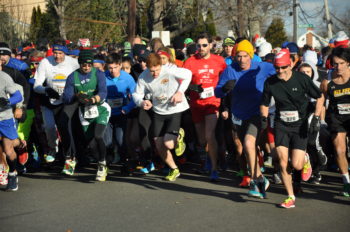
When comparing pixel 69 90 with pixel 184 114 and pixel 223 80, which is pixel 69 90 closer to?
pixel 223 80

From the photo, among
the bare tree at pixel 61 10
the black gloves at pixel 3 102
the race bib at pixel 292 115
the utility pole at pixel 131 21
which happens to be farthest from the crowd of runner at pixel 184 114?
the bare tree at pixel 61 10

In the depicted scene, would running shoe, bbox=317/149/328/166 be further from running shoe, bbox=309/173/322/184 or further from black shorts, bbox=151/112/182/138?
black shorts, bbox=151/112/182/138

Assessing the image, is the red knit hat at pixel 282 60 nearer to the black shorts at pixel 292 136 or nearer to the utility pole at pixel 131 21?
the black shorts at pixel 292 136

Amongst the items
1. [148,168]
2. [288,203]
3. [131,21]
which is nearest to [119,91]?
[148,168]

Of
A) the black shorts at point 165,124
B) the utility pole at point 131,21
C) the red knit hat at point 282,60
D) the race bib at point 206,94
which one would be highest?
the utility pole at point 131,21

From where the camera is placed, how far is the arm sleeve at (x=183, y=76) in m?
10.1

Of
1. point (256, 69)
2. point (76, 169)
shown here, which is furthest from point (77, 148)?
point (256, 69)

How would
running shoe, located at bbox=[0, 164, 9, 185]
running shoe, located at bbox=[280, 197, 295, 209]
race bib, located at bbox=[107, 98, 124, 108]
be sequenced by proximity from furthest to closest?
race bib, located at bbox=[107, 98, 124, 108] → running shoe, located at bbox=[0, 164, 9, 185] → running shoe, located at bbox=[280, 197, 295, 209]

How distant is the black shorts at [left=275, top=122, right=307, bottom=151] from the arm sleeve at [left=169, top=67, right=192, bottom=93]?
85.2 inches

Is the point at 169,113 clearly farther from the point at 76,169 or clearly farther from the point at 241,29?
the point at 241,29

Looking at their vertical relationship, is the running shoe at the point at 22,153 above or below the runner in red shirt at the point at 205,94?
below

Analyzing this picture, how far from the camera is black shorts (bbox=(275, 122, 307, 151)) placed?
27.5 feet

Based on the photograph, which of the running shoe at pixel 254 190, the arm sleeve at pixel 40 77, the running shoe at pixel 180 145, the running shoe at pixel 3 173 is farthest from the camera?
the running shoe at pixel 180 145

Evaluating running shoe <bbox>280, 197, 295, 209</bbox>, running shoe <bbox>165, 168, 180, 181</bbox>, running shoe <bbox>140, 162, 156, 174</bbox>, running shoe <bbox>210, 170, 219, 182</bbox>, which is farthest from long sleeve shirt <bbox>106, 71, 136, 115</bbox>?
running shoe <bbox>280, 197, 295, 209</bbox>
